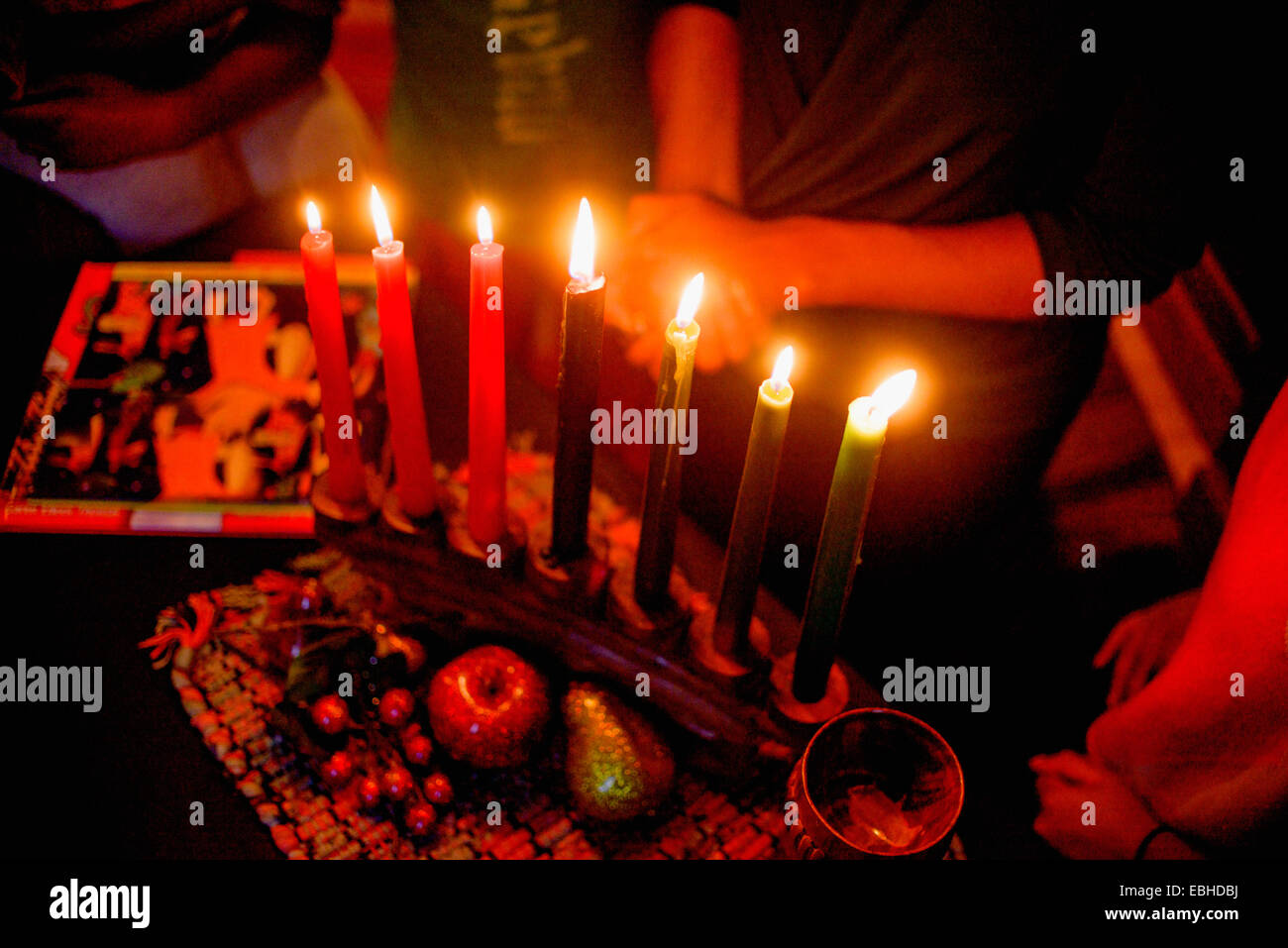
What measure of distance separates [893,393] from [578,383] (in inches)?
8.6

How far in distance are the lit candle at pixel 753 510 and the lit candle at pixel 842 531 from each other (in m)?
0.04

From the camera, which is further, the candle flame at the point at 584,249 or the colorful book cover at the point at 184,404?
the colorful book cover at the point at 184,404

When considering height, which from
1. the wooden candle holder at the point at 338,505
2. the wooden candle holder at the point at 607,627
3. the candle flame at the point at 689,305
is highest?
the candle flame at the point at 689,305

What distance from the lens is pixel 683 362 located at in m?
0.53

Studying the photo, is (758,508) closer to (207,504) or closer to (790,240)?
(790,240)

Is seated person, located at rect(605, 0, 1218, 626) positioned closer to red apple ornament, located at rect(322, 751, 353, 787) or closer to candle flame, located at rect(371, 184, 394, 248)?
candle flame, located at rect(371, 184, 394, 248)

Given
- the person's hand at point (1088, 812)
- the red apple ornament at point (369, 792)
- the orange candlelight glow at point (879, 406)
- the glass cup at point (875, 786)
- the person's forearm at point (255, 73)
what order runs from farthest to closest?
the person's forearm at point (255, 73)
the person's hand at point (1088, 812)
the red apple ornament at point (369, 792)
the glass cup at point (875, 786)
the orange candlelight glow at point (879, 406)

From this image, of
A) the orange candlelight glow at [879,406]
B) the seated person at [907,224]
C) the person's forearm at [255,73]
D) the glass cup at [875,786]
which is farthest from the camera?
the person's forearm at [255,73]

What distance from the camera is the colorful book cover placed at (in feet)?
3.01

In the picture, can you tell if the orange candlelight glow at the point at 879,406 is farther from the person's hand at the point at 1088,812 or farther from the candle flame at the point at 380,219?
the person's hand at the point at 1088,812

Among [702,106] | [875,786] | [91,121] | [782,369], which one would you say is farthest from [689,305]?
[91,121]

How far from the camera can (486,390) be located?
1.98 feet

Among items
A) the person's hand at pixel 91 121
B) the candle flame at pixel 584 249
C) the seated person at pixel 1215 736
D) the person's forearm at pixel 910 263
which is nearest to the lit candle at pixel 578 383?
the candle flame at pixel 584 249

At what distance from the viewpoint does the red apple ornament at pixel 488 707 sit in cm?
70
